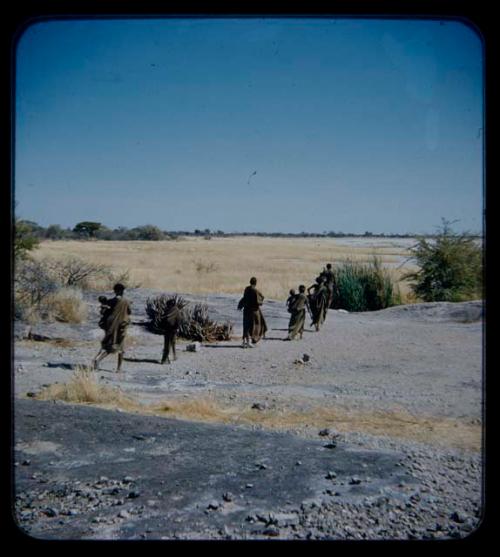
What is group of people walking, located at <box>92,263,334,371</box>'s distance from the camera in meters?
Answer: 8.55

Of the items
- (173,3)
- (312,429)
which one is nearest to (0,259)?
(173,3)

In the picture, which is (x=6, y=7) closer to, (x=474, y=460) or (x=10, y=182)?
(x=10, y=182)

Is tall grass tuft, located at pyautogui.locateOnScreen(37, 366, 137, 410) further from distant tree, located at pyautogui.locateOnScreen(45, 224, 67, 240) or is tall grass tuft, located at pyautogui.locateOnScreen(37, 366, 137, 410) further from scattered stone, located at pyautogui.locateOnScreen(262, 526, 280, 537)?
distant tree, located at pyautogui.locateOnScreen(45, 224, 67, 240)

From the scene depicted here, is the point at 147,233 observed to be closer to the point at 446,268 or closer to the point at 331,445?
the point at 446,268

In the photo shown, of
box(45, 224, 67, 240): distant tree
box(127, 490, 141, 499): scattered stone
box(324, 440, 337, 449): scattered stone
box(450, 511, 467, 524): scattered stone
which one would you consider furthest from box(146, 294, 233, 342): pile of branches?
box(45, 224, 67, 240): distant tree

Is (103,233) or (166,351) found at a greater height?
(103,233)

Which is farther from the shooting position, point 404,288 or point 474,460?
point 404,288

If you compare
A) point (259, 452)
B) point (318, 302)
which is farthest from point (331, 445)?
point (318, 302)

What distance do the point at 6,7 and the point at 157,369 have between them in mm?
6637

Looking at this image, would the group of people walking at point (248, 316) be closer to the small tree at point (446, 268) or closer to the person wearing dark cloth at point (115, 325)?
the person wearing dark cloth at point (115, 325)

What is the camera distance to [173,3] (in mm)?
3170

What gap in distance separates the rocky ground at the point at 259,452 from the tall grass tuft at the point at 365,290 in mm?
8154

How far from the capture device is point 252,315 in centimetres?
1134

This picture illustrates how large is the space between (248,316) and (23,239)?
25.4 feet
